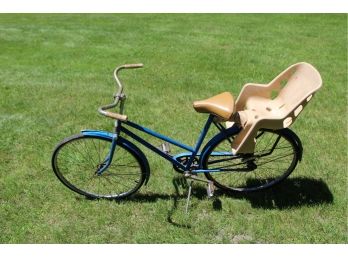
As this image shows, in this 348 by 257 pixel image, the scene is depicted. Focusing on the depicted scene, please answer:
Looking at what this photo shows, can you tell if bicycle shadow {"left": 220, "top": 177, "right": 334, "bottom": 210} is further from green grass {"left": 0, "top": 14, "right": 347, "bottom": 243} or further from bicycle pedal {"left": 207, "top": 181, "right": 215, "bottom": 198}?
bicycle pedal {"left": 207, "top": 181, "right": 215, "bottom": 198}

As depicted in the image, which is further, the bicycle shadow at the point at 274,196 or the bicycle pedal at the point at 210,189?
the bicycle shadow at the point at 274,196

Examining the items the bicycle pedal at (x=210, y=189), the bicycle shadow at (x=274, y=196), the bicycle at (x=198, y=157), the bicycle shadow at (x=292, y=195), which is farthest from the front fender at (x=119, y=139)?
the bicycle shadow at (x=292, y=195)

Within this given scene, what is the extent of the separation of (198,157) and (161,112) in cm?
230

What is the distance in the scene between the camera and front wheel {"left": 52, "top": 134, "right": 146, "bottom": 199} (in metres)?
5.05

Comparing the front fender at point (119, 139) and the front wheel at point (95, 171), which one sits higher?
the front fender at point (119, 139)

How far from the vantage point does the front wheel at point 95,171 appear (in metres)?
5.05

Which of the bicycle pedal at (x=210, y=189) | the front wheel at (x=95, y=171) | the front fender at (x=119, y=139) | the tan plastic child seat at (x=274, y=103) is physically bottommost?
the front wheel at (x=95, y=171)

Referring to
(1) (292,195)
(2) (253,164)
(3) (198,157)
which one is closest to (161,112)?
(3) (198,157)

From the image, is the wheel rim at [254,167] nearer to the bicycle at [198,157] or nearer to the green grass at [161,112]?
the bicycle at [198,157]

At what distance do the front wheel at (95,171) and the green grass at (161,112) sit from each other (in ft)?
0.51

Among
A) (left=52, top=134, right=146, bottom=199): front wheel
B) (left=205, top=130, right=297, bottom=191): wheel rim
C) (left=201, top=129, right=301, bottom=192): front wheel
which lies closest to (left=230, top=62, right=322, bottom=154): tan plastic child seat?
(left=201, top=129, right=301, bottom=192): front wheel

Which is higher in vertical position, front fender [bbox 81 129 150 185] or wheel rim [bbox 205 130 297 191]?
front fender [bbox 81 129 150 185]

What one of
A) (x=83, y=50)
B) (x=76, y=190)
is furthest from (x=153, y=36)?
(x=76, y=190)

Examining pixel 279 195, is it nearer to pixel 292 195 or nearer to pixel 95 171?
pixel 292 195
